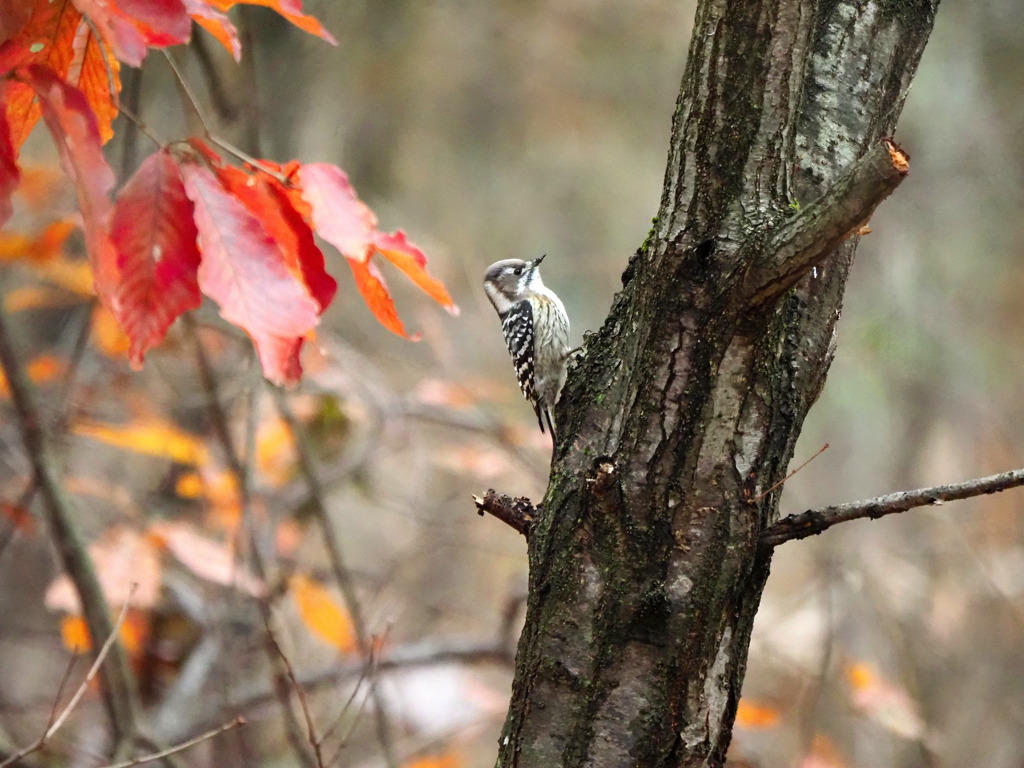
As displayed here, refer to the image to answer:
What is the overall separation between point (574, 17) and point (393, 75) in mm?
1928

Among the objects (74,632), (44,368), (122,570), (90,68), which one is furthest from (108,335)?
(90,68)

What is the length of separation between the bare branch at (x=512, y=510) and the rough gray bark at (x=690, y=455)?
6cm

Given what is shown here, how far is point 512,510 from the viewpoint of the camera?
5.73 feet

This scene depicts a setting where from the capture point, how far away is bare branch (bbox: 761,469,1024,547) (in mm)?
1365

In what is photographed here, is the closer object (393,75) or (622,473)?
(622,473)

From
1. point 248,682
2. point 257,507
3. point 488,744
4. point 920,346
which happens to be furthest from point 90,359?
point 488,744

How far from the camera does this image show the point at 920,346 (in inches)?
244

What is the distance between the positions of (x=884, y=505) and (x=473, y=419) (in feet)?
11.3

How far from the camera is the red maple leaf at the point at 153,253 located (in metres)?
1.34

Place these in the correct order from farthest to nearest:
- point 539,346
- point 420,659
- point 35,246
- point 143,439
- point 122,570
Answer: point 539,346, point 35,246, point 420,659, point 143,439, point 122,570

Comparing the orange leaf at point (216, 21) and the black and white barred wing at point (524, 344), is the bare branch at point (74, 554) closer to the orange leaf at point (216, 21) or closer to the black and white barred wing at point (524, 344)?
the orange leaf at point (216, 21)

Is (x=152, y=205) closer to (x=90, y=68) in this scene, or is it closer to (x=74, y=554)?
(x=90, y=68)

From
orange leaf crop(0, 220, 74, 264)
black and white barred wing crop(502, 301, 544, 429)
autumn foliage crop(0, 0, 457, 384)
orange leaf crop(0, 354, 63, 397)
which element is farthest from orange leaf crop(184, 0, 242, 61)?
orange leaf crop(0, 354, 63, 397)

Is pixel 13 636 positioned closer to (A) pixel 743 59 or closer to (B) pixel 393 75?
(B) pixel 393 75
